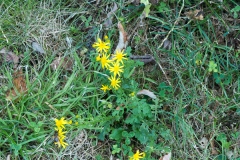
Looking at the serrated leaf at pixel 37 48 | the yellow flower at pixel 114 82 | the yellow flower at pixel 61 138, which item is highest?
the serrated leaf at pixel 37 48

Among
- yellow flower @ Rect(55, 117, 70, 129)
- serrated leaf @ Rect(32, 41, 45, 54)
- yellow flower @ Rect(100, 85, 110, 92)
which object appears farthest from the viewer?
serrated leaf @ Rect(32, 41, 45, 54)

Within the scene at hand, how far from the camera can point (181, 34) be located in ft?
10.2

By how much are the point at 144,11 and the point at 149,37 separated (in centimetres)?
21

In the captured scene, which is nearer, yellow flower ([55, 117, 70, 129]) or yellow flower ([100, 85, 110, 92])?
yellow flower ([55, 117, 70, 129])

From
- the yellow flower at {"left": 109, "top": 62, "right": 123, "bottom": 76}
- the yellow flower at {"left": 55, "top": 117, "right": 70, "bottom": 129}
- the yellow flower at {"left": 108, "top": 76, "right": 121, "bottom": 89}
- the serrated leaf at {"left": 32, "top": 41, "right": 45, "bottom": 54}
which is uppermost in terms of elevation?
the yellow flower at {"left": 109, "top": 62, "right": 123, "bottom": 76}

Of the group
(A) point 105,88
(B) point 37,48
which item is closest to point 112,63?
(A) point 105,88

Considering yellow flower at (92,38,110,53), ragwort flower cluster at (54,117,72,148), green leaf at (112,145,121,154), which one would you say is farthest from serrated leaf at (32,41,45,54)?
green leaf at (112,145,121,154)

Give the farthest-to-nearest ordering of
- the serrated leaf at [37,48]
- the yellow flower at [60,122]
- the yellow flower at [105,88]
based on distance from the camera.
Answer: the serrated leaf at [37,48]
the yellow flower at [105,88]
the yellow flower at [60,122]

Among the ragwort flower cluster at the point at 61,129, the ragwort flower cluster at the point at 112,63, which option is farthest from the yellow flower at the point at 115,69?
the ragwort flower cluster at the point at 61,129

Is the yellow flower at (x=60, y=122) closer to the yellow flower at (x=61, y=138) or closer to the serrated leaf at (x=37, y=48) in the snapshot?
the yellow flower at (x=61, y=138)

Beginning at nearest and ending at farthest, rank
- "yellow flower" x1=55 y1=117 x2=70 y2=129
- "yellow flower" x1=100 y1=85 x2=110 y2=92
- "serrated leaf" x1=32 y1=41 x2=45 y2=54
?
"yellow flower" x1=55 y1=117 x2=70 y2=129 → "yellow flower" x1=100 y1=85 x2=110 y2=92 → "serrated leaf" x1=32 y1=41 x2=45 y2=54

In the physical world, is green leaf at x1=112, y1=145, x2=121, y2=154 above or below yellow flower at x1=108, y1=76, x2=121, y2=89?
below

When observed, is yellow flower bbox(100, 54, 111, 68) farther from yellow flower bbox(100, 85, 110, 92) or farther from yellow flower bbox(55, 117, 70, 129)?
yellow flower bbox(55, 117, 70, 129)

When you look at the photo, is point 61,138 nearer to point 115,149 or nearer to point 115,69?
point 115,149
